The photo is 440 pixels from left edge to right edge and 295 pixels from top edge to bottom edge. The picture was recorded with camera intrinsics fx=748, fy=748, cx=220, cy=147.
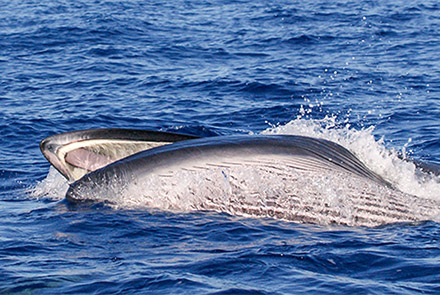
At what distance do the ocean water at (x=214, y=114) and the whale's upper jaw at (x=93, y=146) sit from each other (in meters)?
0.53

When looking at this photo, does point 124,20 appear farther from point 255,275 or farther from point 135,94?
point 255,275

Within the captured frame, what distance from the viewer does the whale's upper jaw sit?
324 inches

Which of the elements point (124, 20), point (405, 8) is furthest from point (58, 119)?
point (405, 8)

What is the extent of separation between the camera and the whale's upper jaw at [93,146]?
8234 mm

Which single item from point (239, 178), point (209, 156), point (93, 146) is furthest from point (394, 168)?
point (93, 146)

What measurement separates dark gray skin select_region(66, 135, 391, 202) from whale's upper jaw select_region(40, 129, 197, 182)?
266 mm

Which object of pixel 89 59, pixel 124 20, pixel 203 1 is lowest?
pixel 89 59

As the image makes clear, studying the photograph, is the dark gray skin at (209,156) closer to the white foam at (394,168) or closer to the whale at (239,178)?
the whale at (239,178)

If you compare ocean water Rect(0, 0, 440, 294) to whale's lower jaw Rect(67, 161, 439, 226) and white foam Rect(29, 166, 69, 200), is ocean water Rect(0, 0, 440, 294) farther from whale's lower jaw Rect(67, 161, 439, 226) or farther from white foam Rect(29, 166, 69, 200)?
whale's lower jaw Rect(67, 161, 439, 226)

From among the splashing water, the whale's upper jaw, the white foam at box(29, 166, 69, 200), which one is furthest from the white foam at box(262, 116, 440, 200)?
the white foam at box(29, 166, 69, 200)

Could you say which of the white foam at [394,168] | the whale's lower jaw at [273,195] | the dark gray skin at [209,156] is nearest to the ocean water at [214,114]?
the white foam at [394,168]

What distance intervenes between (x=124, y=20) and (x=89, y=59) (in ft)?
22.8

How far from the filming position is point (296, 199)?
26.8 feet

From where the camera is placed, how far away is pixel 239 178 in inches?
317
